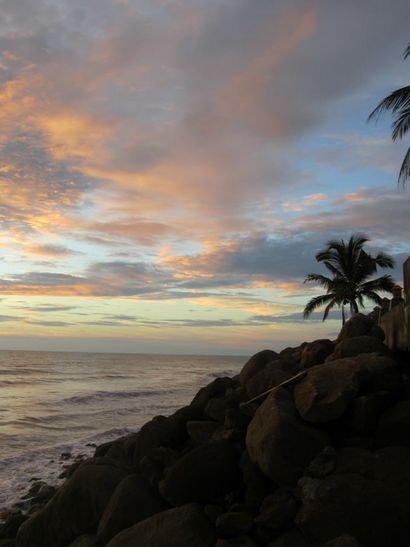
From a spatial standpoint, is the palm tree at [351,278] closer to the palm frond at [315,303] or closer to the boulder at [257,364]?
the palm frond at [315,303]

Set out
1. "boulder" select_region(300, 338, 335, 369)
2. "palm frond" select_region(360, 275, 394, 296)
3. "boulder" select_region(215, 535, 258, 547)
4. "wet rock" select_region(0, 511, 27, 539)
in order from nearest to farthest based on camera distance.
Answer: "boulder" select_region(215, 535, 258, 547) → "wet rock" select_region(0, 511, 27, 539) → "boulder" select_region(300, 338, 335, 369) → "palm frond" select_region(360, 275, 394, 296)

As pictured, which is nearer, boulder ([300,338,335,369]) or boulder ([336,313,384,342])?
boulder ([300,338,335,369])

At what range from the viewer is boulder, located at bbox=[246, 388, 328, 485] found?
5.80 m

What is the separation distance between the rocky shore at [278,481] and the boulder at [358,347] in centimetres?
2

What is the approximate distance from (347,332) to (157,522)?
5.68 meters

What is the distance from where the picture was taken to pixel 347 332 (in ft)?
32.8

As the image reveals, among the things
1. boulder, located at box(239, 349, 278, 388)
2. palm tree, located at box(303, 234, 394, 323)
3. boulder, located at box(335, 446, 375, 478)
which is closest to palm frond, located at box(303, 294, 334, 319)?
palm tree, located at box(303, 234, 394, 323)

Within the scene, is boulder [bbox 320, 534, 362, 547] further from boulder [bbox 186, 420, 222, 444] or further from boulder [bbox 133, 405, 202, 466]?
boulder [bbox 133, 405, 202, 466]

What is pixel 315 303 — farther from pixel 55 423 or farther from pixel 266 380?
pixel 266 380

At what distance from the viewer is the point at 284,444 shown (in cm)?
590

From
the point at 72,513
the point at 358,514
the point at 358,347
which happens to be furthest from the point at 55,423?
the point at 358,514

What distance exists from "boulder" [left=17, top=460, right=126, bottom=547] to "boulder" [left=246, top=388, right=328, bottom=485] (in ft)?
8.28

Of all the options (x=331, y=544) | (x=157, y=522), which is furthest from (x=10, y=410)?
(x=331, y=544)

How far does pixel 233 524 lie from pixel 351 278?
26.0 meters
